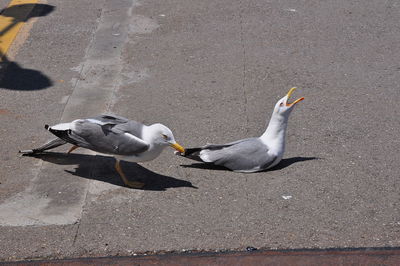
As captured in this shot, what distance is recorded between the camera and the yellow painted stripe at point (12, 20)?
847 centimetres

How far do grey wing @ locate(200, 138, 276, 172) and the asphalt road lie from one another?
0.10 m

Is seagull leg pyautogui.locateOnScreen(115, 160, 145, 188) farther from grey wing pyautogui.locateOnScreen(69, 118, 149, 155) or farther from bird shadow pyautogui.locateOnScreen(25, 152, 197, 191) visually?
grey wing pyautogui.locateOnScreen(69, 118, 149, 155)

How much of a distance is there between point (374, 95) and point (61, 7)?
15.9ft

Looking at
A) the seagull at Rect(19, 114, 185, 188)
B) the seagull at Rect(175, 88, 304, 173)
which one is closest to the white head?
the seagull at Rect(19, 114, 185, 188)

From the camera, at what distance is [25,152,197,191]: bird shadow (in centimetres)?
557

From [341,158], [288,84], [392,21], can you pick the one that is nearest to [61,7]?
[288,84]

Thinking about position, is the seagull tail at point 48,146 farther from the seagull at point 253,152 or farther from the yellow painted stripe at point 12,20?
the yellow painted stripe at point 12,20

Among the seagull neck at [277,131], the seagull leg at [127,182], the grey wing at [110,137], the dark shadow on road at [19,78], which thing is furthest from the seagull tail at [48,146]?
the seagull neck at [277,131]

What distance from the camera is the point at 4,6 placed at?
9789mm

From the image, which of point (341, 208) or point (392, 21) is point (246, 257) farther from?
point (392, 21)

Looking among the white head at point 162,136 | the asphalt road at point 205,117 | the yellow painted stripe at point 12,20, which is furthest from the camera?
the yellow painted stripe at point 12,20

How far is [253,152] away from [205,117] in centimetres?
114

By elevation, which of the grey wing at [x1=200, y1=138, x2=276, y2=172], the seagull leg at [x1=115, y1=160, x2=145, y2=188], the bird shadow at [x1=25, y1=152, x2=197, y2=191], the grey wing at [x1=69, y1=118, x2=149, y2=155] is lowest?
the bird shadow at [x1=25, y1=152, x2=197, y2=191]

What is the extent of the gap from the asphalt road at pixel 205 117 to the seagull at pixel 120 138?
0.29 meters
